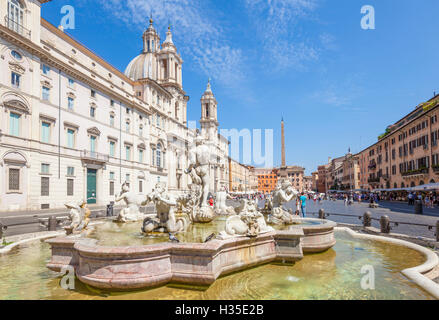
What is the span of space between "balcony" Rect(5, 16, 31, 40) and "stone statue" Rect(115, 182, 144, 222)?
65.6 ft

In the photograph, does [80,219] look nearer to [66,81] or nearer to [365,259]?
[365,259]

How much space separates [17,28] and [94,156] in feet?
43.4

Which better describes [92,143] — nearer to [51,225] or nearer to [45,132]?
[45,132]

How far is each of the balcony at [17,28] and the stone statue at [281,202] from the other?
944 inches

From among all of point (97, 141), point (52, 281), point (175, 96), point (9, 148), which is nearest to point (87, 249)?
point (52, 281)

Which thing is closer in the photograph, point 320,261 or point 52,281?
point 52,281

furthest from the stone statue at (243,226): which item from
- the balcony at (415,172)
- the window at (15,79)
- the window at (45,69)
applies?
the balcony at (415,172)

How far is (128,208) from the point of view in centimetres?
952

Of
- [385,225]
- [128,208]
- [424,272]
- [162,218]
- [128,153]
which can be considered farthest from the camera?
[128,153]

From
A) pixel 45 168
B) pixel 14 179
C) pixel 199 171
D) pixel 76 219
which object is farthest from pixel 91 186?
pixel 76 219

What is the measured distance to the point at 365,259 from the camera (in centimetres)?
582

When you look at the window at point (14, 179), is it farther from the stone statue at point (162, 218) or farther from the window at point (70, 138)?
the stone statue at point (162, 218)
